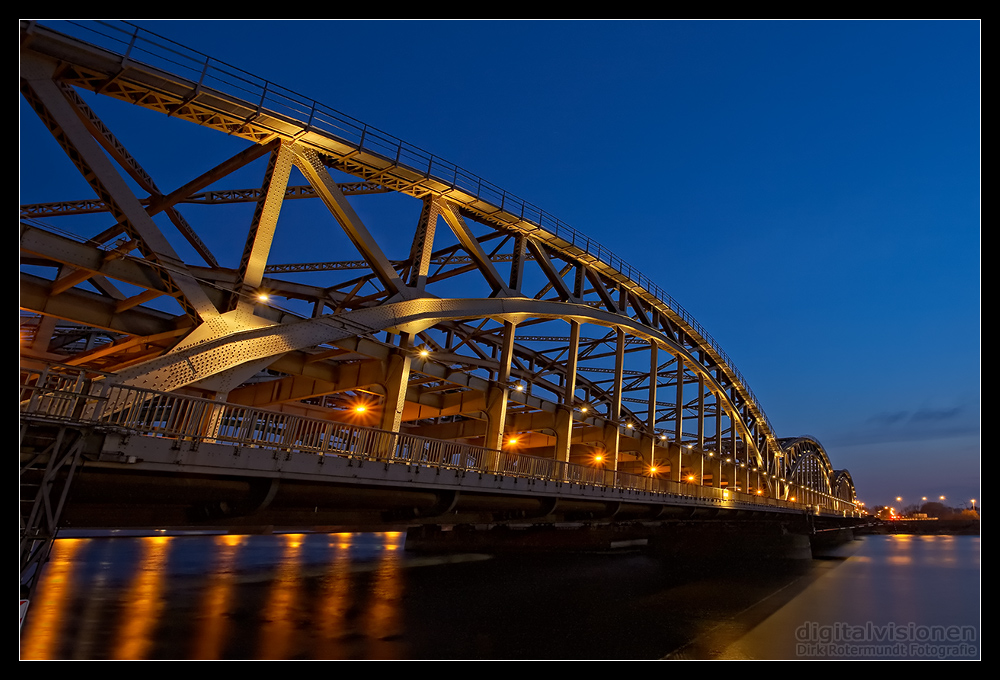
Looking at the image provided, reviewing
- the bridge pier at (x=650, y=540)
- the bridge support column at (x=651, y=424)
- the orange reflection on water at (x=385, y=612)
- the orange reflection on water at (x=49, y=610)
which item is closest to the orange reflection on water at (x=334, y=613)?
the orange reflection on water at (x=385, y=612)

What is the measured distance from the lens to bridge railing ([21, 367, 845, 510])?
1078cm

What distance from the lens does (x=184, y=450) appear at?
1220cm

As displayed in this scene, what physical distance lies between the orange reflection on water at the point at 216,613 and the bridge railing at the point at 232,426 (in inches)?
332

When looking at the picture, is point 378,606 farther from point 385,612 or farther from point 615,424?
point 615,424

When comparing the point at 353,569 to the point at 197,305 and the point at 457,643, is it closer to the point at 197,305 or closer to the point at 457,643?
the point at 457,643

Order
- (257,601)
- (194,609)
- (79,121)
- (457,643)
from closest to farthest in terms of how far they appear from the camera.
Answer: (79,121)
(457,643)
(194,609)
(257,601)

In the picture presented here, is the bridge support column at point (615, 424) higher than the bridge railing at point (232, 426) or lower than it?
higher

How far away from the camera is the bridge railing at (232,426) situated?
10781 millimetres

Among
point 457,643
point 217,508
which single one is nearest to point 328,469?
point 217,508

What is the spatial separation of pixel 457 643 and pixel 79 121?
21.1 m

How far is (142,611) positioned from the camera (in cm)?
2348

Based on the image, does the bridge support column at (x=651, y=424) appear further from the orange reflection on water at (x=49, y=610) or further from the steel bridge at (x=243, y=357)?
the orange reflection on water at (x=49, y=610)

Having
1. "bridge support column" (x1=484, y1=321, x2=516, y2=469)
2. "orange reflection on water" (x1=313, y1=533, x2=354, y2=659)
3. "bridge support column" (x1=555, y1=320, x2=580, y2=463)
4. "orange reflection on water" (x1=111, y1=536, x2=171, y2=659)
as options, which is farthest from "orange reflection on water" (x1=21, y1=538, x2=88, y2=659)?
"bridge support column" (x1=555, y1=320, x2=580, y2=463)

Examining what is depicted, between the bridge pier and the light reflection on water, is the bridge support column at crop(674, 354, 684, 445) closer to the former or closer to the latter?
the bridge pier
